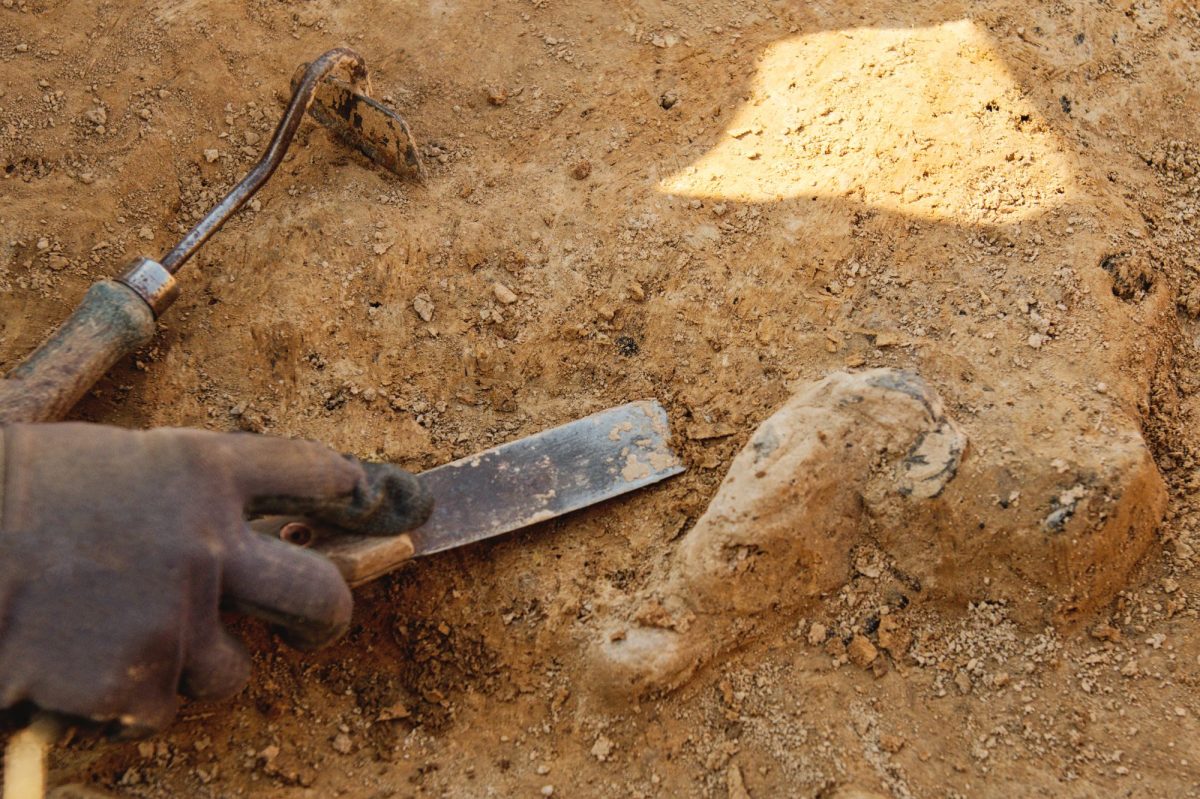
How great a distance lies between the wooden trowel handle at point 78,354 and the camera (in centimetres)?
242

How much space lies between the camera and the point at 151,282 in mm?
2680

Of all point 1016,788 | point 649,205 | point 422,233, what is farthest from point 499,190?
point 1016,788

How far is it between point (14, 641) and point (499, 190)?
211cm

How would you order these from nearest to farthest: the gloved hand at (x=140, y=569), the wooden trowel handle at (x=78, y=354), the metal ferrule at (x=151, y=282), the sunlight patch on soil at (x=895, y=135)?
1. the gloved hand at (x=140, y=569)
2. the wooden trowel handle at (x=78, y=354)
3. the metal ferrule at (x=151, y=282)
4. the sunlight patch on soil at (x=895, y=135)

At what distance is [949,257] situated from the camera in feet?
9.43

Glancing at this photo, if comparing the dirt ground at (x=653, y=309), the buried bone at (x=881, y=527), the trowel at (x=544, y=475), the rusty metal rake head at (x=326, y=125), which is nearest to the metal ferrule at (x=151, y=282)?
the rusty metal rake head at (x=326, y=125)

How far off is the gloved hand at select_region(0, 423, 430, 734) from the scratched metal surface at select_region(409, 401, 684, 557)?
0.49m

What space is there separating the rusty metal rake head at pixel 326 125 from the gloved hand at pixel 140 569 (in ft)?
2.81

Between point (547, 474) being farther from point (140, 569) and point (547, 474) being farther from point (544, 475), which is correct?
point (140, 569)

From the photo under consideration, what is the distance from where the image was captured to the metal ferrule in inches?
105

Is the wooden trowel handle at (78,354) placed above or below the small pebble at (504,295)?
above

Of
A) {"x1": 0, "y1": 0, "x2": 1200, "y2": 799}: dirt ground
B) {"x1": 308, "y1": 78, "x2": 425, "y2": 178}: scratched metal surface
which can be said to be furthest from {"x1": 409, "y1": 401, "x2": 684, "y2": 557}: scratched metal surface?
{"x1": 308, "y1": 78, "x2": 425, "y2": 178}: scratched metal surface

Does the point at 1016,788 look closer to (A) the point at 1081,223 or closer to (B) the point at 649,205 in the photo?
(A) the point at 1081,223

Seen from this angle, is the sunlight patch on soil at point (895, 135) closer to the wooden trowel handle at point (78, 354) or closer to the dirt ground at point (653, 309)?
the dirt ground at point (653, 309)
